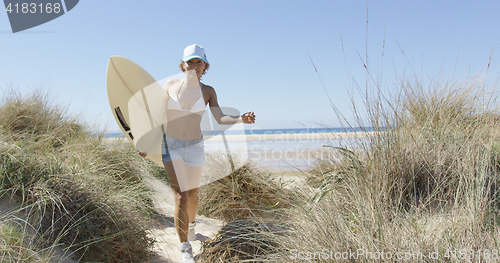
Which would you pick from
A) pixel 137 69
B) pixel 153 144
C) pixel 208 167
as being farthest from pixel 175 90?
pixel 208 167

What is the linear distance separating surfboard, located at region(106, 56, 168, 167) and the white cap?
0.84 meters

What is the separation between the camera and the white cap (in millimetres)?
3018

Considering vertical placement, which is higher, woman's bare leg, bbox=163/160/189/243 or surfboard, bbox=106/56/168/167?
surfboard, bbox=106/56/168/167

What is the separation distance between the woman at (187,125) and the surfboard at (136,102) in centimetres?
61

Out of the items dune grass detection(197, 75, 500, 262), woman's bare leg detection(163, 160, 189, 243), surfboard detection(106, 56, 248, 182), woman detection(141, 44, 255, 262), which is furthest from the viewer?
surfboard detection(106, 56, 248, 182)

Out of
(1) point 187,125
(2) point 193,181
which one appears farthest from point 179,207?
(1) point 187,125

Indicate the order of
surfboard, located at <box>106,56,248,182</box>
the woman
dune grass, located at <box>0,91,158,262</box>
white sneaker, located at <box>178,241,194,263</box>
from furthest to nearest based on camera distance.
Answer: surfboard, located at <box>106,56,248,182</box>, the woman, white sneaker, located at <box>178,241,194,263</box>, dune grass, located at <box>0,91,158,262</box>

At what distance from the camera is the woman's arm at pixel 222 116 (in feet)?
9.38

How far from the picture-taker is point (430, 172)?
2.61m

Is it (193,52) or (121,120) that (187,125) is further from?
(121,120)

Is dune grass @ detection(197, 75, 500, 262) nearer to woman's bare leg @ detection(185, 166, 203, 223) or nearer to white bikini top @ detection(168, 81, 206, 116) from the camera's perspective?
woman's bare leg @ detection(185, 166, 203, 223)

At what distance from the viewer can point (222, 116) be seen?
10.5 ft

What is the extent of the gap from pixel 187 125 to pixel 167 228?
5.10 feet

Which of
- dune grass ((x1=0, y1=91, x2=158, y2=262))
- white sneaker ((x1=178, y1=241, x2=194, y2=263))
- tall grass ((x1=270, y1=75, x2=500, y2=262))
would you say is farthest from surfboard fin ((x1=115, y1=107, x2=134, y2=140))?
tall grass ((x1=270, y1=75, x2=500, y2=262))
